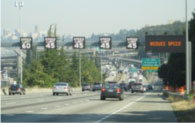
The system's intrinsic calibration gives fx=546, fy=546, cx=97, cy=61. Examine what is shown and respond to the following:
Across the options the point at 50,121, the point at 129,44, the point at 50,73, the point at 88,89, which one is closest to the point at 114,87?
the point at 129,44

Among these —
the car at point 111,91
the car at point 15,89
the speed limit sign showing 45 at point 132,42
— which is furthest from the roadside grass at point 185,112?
the car at point 15,89

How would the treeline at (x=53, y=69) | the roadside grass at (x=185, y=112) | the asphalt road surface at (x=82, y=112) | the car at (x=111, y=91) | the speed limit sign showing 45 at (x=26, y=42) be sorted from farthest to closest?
the treeline at (x=53, y=69) → the speed limit sign showing 45 at (x=26, y=42) → the car at (x=111, y=91) → the roadside grass at (x=185, y=112) → the asphalt road surface at (x=82, y=112)

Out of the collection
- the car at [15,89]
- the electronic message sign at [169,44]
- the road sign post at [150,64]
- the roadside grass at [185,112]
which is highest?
the electronic message sign at [169,44]

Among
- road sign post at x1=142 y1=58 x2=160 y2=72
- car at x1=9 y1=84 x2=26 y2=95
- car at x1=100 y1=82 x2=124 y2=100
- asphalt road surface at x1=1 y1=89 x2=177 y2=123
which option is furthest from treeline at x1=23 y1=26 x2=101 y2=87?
asphalt road surface at x1=1 y1=89 x2=177 y2=123

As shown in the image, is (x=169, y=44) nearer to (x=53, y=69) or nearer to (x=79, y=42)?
(x=79, y=42)

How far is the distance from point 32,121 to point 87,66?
486 ft

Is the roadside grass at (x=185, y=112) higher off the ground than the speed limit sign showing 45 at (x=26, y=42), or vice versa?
the speed limit sign showing 45 at (x=26, y=42)

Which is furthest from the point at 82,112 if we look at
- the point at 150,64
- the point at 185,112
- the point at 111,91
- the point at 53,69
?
the point at 53,69

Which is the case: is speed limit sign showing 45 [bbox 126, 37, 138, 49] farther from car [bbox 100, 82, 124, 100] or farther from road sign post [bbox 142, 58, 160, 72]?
road sign post [bbox 142, 58, 160, 72]

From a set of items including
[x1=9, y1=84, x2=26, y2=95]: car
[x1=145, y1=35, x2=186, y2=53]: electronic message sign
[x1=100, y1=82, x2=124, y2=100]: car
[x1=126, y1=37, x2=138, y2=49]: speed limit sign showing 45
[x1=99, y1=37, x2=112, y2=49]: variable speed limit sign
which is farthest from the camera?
[x1=99, y1=37, x2=112, y2=49]: variable speed limit sign

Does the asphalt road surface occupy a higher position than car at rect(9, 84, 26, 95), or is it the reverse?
the asphalt road surface

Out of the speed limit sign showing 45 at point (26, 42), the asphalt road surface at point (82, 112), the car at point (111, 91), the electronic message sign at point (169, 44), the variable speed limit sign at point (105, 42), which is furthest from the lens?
the speed limit sign showing 45 at point (26, 42)

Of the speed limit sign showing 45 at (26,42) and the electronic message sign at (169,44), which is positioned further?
the speed limit sign showing 45 at (26,42)

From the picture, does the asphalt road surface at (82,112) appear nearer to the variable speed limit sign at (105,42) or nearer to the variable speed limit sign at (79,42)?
the variable speed limit sign at (105,42)
